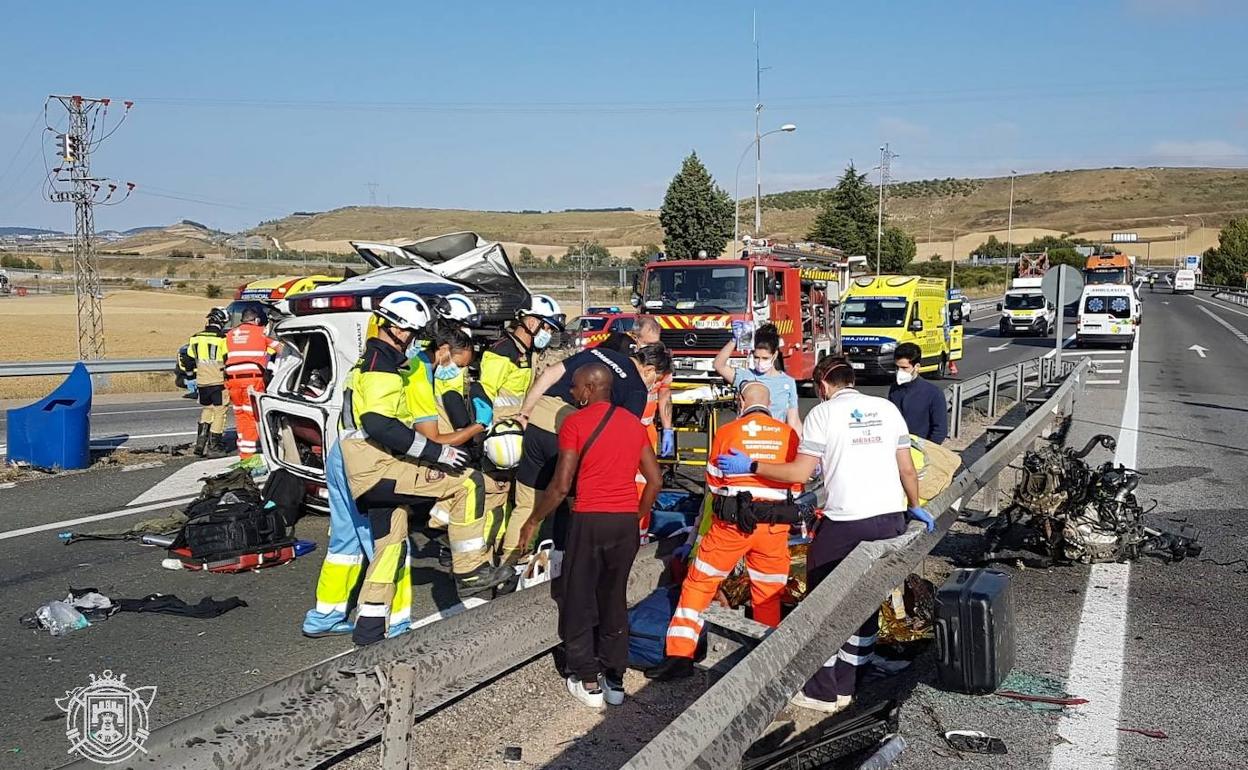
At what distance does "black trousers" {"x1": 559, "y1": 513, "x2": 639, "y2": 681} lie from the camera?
4.90 meters

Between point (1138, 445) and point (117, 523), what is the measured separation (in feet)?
40.6

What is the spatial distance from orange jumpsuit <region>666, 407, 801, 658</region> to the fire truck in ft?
31.5

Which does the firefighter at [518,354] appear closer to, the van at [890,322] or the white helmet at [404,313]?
the white helmet at [404,313]

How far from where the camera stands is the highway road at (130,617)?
5.12 metres

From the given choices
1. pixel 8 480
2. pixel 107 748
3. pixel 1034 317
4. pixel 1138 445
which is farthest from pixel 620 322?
pixel 1034 317

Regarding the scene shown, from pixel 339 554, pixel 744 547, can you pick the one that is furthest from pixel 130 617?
pixel 744 547

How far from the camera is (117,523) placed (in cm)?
879

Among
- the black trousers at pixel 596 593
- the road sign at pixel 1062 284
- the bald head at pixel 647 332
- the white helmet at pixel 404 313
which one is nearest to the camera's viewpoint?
the black trousers at pixel 596 593

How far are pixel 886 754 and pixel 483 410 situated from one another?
170 inches

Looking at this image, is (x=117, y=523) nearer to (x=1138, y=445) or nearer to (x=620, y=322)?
(x=620, y=322)

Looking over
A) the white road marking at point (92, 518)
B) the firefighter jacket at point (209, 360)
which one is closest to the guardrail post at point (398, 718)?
the white road marking at point (92, 518)

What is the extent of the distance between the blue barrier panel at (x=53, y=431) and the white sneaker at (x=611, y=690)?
839 cm

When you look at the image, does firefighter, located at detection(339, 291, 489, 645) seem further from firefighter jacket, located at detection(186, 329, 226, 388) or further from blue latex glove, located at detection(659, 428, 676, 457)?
firefighter jacket, located at detection(186, 329, 226, 388)

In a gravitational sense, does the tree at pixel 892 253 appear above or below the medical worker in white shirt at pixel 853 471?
above
